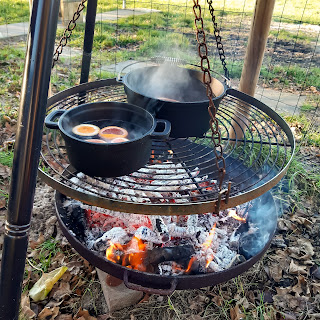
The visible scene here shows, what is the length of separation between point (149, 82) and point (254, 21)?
3.98ft

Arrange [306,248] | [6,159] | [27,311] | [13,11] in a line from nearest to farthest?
[27,311]
[306,248]
[6,159]
[13,11]

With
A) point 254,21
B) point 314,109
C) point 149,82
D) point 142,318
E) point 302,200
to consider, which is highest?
point 254,21

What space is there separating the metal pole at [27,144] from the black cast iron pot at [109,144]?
206 mm

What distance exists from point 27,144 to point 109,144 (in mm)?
318

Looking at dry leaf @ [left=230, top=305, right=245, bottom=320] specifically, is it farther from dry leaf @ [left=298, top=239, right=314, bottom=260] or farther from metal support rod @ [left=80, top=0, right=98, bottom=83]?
metal support rod @ [left=80, top=0, right=98, bottom=83]

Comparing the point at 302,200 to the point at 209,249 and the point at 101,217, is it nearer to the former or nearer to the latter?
the point at 209,249

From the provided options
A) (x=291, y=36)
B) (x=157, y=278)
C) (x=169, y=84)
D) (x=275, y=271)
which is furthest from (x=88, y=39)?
(x=291, y=36)

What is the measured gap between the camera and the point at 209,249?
2061 mm

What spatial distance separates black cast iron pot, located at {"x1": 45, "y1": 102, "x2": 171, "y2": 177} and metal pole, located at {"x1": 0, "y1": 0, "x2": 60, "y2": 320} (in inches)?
8.1

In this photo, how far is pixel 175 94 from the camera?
2299 millimetres

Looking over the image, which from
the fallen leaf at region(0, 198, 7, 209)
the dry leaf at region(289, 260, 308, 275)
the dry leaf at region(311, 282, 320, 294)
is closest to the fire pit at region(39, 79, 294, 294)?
the dry leaf at region(289, 260, 308, 275)

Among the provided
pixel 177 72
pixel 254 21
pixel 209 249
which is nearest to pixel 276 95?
pixel 254 21

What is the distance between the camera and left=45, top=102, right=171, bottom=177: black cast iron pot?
1419mm

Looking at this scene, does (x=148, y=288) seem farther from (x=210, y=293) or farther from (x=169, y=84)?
(x=169, y=84)
